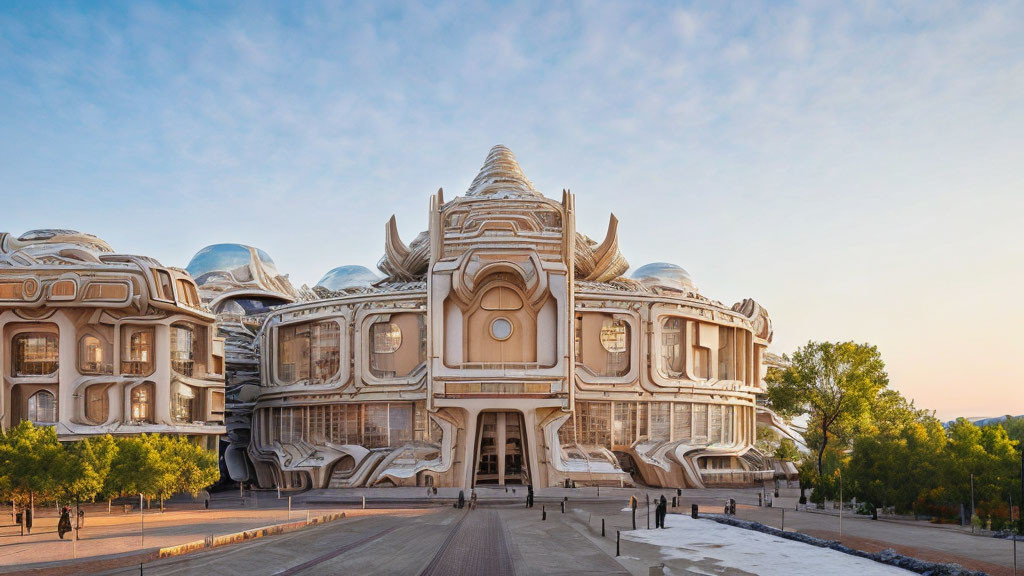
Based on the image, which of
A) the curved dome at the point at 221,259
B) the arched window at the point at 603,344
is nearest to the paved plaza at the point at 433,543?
the arched window at the point at 603,344

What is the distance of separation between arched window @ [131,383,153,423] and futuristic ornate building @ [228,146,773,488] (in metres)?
12.0

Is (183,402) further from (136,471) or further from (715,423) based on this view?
(715,423)

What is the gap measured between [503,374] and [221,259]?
5061cm

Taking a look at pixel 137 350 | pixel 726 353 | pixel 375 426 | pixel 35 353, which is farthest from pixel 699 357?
pixel 35 353

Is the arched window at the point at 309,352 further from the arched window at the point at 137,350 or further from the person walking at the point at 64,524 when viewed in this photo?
the person walking at the point at 64,524

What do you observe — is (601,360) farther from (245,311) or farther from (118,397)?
(245,311)

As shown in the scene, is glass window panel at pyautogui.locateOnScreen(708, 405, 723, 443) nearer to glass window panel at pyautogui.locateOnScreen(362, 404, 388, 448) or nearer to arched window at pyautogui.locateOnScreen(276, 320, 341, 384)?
glass window panel at pyautogui.locateOnScreen(362, 404, 388, 448)

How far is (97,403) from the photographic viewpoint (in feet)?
194

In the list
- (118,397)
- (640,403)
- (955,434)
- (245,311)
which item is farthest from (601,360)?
(245,311)

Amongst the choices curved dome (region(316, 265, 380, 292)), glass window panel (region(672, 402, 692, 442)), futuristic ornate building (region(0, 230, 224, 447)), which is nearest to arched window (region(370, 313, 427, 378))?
futuristic ornate building (region(0, 230, 224, 447))

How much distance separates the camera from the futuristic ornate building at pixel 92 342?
5691cm

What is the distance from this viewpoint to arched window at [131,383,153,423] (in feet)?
195

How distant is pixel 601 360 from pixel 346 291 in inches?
909

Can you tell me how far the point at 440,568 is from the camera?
27.2m
